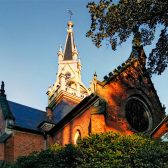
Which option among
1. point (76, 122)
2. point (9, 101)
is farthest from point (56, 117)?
point (76, 122)

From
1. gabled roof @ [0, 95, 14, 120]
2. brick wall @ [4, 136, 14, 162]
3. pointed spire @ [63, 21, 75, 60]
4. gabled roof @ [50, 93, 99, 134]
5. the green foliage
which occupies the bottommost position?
the green foliage

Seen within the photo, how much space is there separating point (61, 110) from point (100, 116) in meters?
15.8

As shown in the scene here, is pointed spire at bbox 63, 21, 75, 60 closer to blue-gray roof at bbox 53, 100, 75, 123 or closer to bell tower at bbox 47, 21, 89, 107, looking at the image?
bell tower at bbox 47, 21, 89, 107

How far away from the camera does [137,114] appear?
27.2m

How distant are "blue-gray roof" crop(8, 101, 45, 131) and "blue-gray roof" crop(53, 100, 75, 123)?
1319 mm

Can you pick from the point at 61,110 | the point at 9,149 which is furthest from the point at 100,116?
the point at 61,110

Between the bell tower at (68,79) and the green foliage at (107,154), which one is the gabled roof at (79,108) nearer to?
the green foliage at (107,154)

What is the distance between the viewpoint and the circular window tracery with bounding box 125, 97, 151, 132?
26.1 m

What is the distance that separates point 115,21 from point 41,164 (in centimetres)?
791

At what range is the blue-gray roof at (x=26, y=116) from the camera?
3189 cm

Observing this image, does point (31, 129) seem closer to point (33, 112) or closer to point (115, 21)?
point (33, 112)

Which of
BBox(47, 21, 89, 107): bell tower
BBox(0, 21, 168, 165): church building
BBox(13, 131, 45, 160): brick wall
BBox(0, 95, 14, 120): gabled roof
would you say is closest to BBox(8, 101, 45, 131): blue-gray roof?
BBox(0, 21, 168, 165): church building

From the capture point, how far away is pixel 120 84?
1032 inches

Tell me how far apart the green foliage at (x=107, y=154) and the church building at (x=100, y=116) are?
137 inches
